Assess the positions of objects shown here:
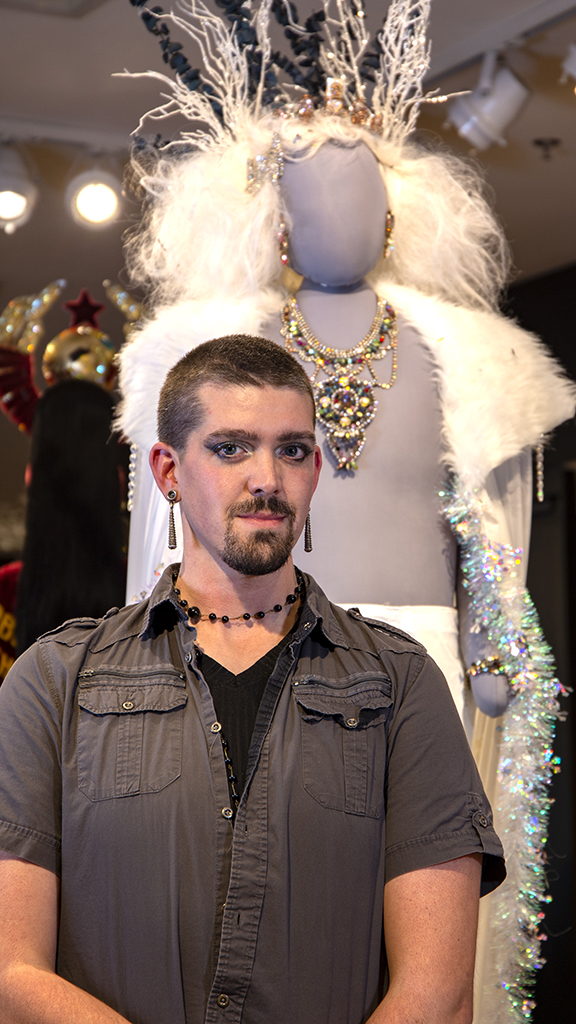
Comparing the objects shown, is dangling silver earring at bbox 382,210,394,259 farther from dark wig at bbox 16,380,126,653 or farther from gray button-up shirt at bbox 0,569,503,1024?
gray button-up shirt at bbox 0,569,503,1024

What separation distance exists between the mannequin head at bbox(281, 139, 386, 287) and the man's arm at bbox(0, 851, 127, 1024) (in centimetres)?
123

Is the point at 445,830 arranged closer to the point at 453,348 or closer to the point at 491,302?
the point at 453,348

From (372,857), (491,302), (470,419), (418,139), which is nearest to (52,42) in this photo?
(418,139)

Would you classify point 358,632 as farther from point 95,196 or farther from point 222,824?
point 95,196

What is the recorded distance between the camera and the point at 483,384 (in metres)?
2.00

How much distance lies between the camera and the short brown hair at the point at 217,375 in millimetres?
1284

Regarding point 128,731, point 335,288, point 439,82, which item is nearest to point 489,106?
point 439,82

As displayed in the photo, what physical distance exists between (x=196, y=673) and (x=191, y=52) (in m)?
2.02

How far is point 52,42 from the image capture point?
2695 mm

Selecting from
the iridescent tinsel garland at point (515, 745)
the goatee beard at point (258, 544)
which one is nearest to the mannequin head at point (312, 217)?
the iridescent tinsel garland at point (515, 745)

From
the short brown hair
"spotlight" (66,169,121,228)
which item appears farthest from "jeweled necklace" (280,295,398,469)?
"spotlight" (66,169,121,228)

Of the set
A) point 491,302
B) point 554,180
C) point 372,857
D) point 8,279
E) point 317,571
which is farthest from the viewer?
point 8,279

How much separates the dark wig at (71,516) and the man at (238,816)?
1372 millimetres

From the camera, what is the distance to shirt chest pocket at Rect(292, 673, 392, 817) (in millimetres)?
1146
